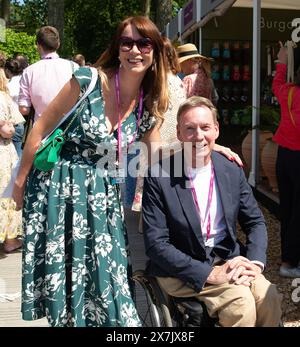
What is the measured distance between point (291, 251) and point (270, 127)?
122 inches

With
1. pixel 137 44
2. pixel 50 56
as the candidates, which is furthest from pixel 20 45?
pixel 137 44

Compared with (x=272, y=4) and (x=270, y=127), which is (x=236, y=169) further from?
(x=272, y=4)

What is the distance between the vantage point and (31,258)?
94.5 inches

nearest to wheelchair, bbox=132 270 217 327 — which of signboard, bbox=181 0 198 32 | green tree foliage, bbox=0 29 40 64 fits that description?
signboard, bbox=181 0 198 32

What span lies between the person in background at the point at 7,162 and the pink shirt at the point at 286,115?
2184 millimetres

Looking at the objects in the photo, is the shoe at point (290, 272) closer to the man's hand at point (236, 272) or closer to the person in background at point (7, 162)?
the man's hand at point (236, 272)

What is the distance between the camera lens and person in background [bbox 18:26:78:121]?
15.1 feet

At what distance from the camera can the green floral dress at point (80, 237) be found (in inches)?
91.8

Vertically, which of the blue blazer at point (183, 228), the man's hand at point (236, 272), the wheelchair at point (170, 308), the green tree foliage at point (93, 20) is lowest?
the wheelchair at point (170, 308)

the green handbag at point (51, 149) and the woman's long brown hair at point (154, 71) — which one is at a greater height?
the woman's long brown hair at point (154, 71)

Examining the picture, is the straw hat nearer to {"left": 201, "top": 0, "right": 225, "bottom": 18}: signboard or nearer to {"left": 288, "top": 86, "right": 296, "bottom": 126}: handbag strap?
{"left": 201, "top": 0, "right": 225, "bottom": 18}: signboard

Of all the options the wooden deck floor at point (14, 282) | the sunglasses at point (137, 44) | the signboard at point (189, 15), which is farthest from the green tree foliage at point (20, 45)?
the sunglasses at point (137, 44)

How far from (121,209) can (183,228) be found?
0.95 ft

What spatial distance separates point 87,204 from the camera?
235 centimetres
